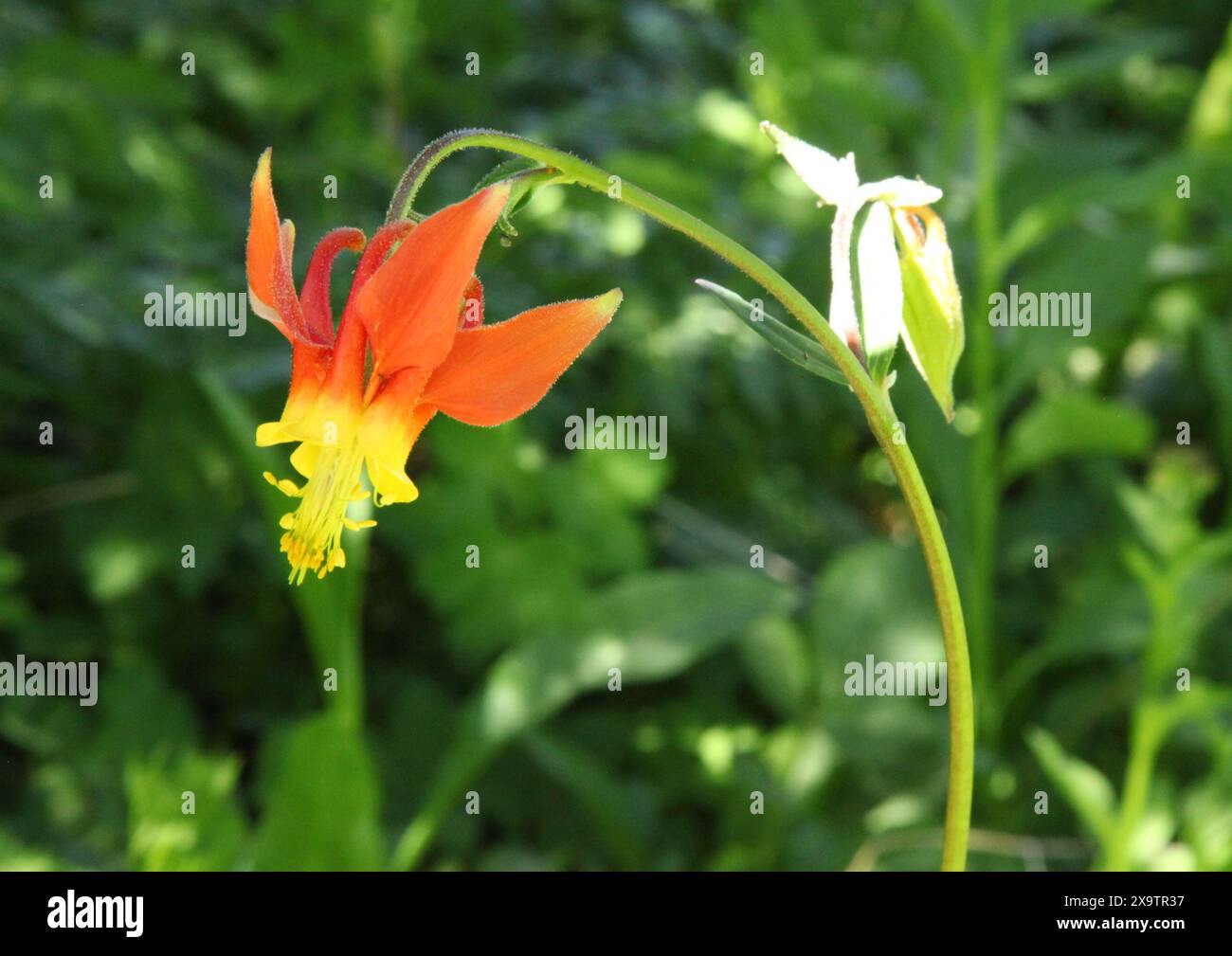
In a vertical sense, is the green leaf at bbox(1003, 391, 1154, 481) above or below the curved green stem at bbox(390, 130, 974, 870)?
above

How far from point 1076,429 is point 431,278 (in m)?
1.48

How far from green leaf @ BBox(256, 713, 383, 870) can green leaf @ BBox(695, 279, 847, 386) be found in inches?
41.6

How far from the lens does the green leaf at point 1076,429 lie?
1.99 m

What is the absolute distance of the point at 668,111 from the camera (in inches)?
87.2

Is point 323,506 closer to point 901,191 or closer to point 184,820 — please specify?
point 901,191

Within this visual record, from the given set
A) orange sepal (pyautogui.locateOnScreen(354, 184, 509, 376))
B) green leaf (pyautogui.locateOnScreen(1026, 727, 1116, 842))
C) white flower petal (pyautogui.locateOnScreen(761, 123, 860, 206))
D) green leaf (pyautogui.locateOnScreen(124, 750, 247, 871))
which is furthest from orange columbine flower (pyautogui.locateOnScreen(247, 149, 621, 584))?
green leaf (pyautogui.locateOnScreen(1026, 727, 1116, 842))

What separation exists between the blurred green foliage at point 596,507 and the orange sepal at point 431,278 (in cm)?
105

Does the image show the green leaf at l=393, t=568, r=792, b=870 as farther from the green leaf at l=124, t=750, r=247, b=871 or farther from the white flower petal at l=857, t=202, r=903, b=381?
the white flower petal at l=857, t=202, r=903, b=381

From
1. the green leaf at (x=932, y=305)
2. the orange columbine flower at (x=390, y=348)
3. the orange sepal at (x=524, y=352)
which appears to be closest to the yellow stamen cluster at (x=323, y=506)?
the orange columbine flower at (x=390, y=348)

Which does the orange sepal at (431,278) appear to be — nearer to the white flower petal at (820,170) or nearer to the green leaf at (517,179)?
the green leaf at (517,179)

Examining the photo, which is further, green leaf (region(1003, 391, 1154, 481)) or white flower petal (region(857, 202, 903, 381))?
green leaf (region(1003, 391, 1154, 481))

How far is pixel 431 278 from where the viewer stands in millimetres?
746

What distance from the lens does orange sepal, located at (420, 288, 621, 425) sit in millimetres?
763

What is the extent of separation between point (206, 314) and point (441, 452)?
38 cm
